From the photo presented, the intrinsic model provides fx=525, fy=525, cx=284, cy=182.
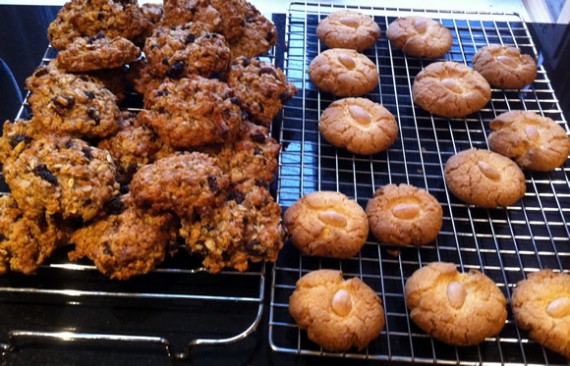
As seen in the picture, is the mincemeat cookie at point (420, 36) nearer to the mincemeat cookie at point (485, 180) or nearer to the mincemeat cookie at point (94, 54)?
the mincemeat cookie at point (485, 180)

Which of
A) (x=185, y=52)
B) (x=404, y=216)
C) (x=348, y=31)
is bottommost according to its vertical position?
(x=404, y=216)

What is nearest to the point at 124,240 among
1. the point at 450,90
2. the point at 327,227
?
the point at 327,227

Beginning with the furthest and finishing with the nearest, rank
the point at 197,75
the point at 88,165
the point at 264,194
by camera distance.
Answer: the point at 197,75, the point at 264,194, the point at 88,165

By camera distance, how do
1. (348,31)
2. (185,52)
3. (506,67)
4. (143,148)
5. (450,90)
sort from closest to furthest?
(143,148) < (185,52) < (450,90) < (506,67) < (348,31)

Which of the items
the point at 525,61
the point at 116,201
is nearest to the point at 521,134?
the point at 525,61

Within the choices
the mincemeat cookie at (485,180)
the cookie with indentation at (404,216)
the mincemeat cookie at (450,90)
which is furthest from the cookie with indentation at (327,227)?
the mincemeat cookie at (450,90)

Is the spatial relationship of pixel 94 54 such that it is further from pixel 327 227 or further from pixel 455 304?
pixel 455 304

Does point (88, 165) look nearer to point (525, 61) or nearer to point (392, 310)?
point (392, 310)
